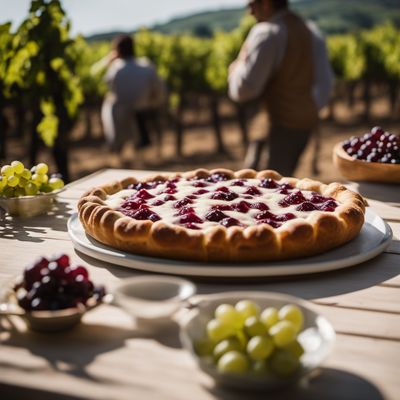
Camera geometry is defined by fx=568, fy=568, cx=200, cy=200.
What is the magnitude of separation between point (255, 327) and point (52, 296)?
0.52 m

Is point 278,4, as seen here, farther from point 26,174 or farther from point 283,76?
point 26,174

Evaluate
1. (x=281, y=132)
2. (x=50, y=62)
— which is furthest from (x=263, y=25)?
(x=50, y=62)

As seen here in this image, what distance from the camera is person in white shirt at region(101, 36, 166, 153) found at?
9.18 meters

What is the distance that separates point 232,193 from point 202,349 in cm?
116

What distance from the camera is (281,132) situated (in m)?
5.15

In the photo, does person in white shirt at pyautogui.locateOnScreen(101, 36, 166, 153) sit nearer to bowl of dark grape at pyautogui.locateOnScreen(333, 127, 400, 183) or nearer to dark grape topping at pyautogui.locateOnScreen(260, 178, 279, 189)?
bowl of dark grape at pyautogui.locateOnScreen(333, 127, 400, 183)

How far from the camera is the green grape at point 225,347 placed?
116 cm

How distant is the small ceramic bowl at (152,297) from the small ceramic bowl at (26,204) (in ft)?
3.91

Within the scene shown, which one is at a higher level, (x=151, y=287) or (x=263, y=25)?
(x=263, y=25)

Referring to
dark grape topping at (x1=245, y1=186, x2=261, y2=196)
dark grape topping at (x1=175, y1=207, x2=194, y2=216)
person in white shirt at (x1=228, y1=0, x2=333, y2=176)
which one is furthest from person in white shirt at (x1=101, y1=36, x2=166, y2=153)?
dark grape topping at (x1=175, y1=207, x2=194, y2=216)

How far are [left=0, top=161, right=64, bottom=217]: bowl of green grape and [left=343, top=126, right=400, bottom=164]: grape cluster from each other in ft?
5.16

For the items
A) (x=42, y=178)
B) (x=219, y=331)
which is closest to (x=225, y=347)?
(x=219, y=331)

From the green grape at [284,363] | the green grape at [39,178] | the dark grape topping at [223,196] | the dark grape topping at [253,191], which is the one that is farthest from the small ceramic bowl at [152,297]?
the green grape at [39,178]

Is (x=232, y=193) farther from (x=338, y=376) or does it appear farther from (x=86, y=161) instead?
(x=86, y=161)
